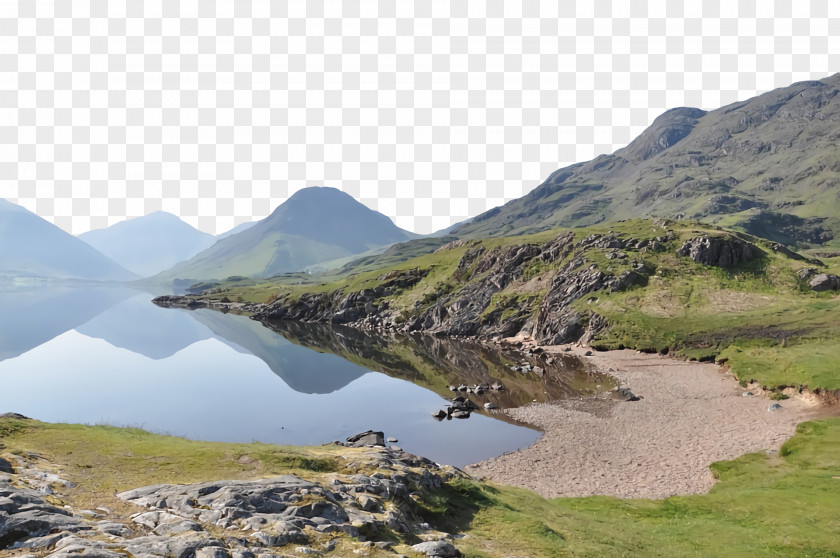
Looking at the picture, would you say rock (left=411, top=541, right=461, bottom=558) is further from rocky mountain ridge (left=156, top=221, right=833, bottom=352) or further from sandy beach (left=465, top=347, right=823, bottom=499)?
rocky mountain ridge (left=156, top=221, right=833, bottom=352)

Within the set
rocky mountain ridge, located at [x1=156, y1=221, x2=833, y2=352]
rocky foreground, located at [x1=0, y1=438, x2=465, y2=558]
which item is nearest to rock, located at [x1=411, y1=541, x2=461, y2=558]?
rocky foreground, located at [x1=0, y1=438, x2=465, y2=558]

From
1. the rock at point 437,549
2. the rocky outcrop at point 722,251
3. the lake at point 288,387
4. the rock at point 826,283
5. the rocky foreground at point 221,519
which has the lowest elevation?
the lake at point 288,387

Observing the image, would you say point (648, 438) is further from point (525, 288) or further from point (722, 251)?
point (525, 288)

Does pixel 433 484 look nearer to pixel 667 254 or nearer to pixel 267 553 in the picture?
pixel 267 553

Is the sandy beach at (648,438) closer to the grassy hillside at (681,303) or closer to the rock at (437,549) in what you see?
the grassy hillside at (681,303)

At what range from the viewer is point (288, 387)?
100 meters

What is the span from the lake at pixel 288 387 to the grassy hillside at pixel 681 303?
70.5 feet

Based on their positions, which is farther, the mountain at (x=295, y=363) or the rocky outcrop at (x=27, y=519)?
the mountain at (x=295, y=363)

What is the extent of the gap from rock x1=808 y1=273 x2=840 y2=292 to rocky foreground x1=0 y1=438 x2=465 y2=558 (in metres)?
128

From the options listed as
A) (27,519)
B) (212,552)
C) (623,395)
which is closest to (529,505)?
(212,552)

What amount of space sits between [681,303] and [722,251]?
30218 mm

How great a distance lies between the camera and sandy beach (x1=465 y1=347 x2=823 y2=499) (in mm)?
A: 46094

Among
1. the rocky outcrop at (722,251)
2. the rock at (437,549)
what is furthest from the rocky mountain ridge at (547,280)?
the rock at (437,549)

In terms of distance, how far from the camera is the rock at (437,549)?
66.7ft
